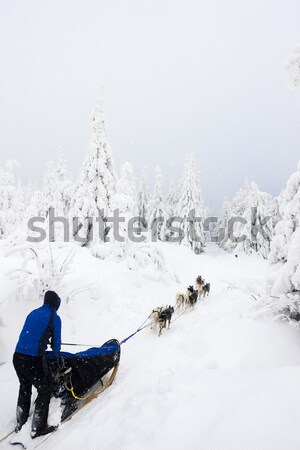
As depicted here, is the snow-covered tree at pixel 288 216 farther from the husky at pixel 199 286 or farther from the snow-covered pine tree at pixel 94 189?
the snow-covered pine tree at pixel 94 189

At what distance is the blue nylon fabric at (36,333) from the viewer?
450 cm

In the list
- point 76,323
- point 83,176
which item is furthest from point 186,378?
point 83,176

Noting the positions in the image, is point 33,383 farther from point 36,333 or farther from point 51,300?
point 51,300

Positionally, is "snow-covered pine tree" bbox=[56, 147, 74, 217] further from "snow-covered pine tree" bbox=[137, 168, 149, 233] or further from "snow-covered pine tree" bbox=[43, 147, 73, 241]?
"snow-covered pine tree" bbox=[137, 168, 149, 233]

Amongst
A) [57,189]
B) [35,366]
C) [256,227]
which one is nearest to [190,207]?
[256,227]

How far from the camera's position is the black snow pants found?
4.41 meters

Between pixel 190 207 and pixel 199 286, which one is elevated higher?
pixel 190 207

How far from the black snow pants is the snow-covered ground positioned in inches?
16.3

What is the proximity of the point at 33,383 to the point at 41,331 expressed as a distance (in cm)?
84

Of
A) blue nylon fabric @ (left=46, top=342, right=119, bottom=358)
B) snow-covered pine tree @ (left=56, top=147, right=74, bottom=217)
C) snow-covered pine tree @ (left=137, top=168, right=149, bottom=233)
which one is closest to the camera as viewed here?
A: blue nylon fabric @ (left=46, top=342, right=119, bottom=358)

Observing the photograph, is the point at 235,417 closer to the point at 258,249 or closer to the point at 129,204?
the point at 129,204

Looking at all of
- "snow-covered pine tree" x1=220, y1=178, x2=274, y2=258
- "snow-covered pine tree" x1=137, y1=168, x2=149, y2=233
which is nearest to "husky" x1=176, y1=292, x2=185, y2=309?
"snow-covered pine tree" x1=220, y1=178, x2=274, y2=258

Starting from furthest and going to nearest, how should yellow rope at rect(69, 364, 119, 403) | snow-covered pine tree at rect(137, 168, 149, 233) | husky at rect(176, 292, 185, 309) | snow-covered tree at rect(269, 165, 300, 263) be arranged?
snow-covered pine tree at rect(137, 168, 149, 233) < husky at rect(176, 292, 185, 309) < snow-covered tree at rect(269, 165, 300, 263) < yellow rope at rect(69, 364, 119, 403)

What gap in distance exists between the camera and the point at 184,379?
15.2ft
